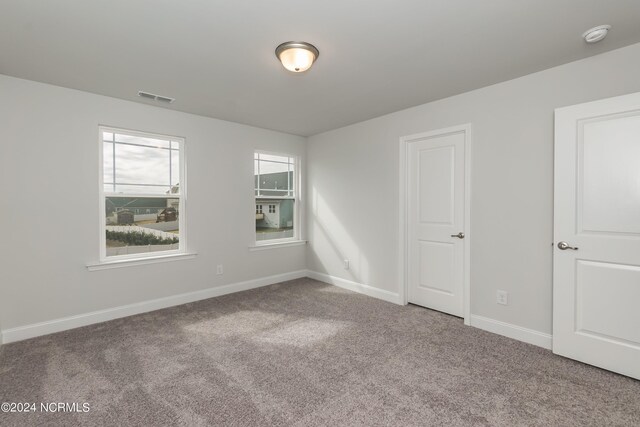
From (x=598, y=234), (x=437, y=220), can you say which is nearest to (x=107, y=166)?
(x=437, y=220)

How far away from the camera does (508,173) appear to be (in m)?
2.90

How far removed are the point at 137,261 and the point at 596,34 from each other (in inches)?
182

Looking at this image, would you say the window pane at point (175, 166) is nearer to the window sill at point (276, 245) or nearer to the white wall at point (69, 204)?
the white wall at point (69, 204)

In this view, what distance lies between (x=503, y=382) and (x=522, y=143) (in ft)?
6.73

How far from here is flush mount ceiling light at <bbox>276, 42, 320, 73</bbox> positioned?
7.20ft

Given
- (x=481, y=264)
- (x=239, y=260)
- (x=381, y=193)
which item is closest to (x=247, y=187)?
(x=239, y=260)

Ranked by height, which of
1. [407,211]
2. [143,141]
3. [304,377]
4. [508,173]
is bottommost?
[304,377]

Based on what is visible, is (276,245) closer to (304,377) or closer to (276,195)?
(276,195)

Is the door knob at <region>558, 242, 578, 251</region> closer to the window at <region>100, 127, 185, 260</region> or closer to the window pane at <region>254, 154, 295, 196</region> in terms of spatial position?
the window pane at <region>254, 154, 295, 196</region>

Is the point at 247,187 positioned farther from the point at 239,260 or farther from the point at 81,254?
the point at 81,254

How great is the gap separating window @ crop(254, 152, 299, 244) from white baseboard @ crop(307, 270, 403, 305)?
80 cm

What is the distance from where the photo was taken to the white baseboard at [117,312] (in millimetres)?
2835

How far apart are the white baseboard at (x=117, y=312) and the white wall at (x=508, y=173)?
195 cm

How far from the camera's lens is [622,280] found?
223cm
